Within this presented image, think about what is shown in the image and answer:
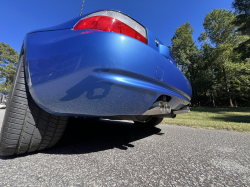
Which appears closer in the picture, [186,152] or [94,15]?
[94,15]

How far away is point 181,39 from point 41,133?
21492mm

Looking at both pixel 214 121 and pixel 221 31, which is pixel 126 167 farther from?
pixel 221 31

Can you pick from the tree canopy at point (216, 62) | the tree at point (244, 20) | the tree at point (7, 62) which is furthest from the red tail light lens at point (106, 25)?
the tree at point (7, 62)

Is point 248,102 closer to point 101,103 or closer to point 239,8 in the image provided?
point 239,8

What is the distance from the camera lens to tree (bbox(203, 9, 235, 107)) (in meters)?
14.5

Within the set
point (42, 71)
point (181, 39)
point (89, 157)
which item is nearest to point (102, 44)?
point (42, 71)

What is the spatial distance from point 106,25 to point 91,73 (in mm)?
361

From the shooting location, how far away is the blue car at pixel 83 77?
0.76 metres

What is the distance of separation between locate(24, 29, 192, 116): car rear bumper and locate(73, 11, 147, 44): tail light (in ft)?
0.23

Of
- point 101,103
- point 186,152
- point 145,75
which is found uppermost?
point 145,75

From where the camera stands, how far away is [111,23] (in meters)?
0.84

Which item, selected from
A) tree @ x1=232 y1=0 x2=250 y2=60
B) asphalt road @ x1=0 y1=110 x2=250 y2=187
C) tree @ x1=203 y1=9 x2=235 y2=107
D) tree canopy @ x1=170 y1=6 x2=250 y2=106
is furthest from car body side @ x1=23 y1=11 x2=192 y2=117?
tree @ x1=203 y1=9 x2=235 y2=107

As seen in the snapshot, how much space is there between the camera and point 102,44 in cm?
75

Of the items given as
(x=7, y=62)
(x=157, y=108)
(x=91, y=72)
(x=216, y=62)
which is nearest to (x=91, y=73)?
(x=91, y=72)
